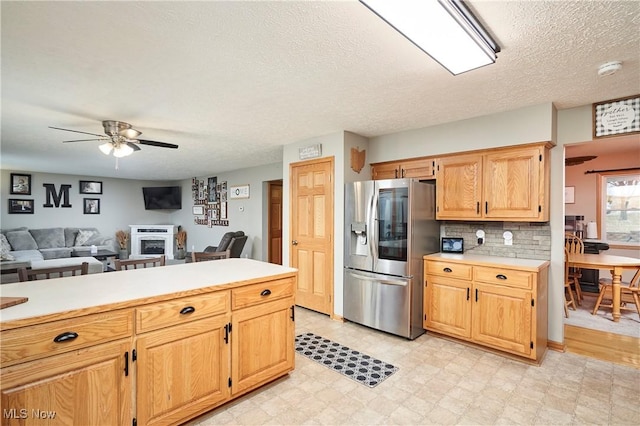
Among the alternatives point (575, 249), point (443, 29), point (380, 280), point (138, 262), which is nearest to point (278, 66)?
point (443, 29)

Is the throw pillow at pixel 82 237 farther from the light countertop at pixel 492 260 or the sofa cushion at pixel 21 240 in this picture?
the light countertop at pixel 492 260

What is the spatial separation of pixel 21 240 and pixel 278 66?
322 inches

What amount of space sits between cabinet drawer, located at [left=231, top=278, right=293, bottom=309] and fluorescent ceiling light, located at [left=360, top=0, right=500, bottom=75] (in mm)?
1813

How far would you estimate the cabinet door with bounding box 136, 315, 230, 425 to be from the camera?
66.6 inches

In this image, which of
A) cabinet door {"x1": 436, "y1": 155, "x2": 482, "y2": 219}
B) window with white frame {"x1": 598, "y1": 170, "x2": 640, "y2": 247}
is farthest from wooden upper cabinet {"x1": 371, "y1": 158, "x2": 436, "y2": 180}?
window with white frame {"x1": 598, "y1": 170, "x2": 640, "y2": 247}

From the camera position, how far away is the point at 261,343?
2217mm

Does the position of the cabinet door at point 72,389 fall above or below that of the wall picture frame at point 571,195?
below

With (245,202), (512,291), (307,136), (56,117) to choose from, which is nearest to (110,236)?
(245,202)

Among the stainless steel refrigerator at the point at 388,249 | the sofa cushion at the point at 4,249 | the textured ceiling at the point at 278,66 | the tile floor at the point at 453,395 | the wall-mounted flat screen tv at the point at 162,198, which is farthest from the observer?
the wall-mounted flat screen tv at the point at 162,198

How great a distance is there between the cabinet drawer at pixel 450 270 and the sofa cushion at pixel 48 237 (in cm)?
871

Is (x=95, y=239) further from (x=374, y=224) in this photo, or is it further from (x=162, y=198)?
(x=374, y=224)

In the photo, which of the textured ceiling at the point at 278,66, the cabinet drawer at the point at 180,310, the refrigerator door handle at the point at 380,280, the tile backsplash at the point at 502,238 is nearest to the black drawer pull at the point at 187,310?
the cabinet drawer at the point at 180,310

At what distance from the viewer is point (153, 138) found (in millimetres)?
4336

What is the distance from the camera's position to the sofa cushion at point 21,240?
22.2ft
